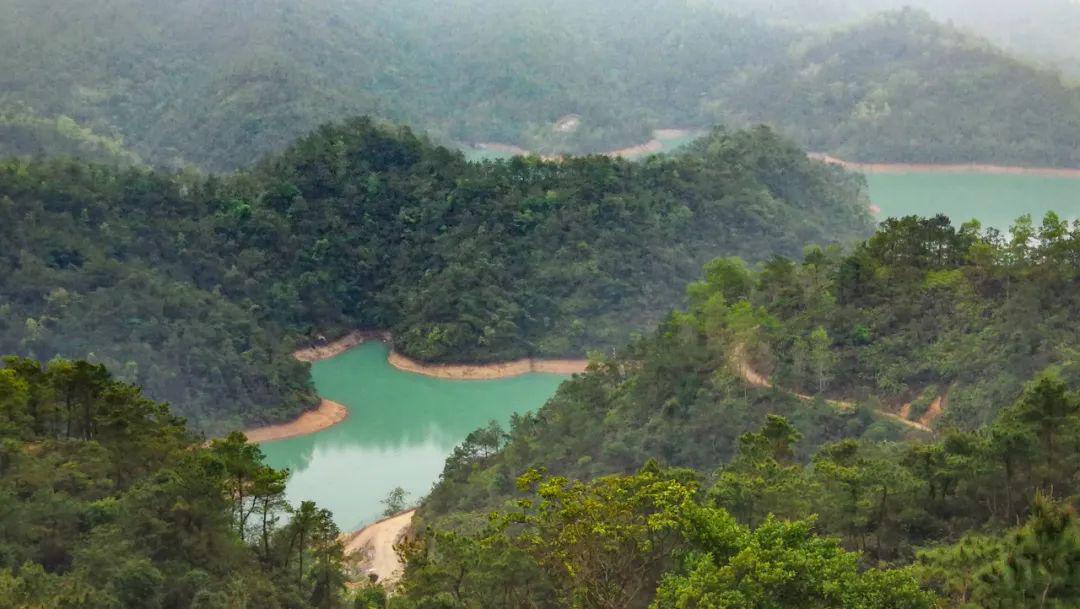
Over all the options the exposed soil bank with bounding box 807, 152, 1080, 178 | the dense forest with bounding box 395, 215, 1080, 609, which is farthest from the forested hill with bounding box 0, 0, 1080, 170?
the dense forest with bounding box 395, 215, 1080, 609

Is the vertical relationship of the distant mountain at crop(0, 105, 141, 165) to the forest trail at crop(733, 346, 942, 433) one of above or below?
above

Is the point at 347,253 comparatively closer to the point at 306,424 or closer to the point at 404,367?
the point at 404,367

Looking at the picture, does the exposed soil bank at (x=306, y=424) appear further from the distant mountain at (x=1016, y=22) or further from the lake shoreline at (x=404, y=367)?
the distant mountain at (x=1016, y=22)

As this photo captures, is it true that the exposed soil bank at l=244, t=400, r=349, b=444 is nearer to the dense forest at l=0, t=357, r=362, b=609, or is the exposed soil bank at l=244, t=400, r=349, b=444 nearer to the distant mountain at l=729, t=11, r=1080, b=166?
the dense forest at l=0, t=357, r=362, b=609

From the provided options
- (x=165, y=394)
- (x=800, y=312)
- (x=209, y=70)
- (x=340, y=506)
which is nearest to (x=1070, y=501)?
(x=800, y=312)

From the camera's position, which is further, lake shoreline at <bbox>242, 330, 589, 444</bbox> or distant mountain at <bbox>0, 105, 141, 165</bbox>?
distant mountain at <bbox>0, 105, 141, 165</bbox>

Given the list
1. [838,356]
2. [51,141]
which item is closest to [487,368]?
[838,356]

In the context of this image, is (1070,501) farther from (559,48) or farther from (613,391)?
(559,48)
